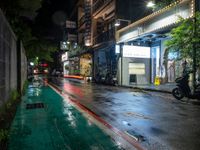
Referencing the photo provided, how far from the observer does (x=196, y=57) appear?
13.9 metres

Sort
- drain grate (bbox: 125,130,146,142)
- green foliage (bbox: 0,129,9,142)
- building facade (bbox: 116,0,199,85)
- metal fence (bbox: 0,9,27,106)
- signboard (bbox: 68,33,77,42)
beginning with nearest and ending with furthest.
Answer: green foliage (bbox: 0,129,9,142)
drain grate (bbox: 125,130,146,142)
metal fence (bbox: 0,9,27,106)
building facade (bbox: 116,0,199,85)
signboard (bbox: 68,33,77,42)

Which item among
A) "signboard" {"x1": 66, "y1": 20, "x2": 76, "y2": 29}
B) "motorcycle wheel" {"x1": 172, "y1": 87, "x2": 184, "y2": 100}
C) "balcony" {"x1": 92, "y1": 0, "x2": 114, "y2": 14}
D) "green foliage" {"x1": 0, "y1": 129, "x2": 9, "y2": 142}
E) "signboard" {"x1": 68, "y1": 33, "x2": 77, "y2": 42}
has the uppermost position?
"signboard" {"x1": 66, "y1": 20, "x2": 76, "y2": 29}

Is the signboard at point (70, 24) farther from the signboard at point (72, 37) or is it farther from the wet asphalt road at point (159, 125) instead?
the wet asphalt road at point (159, 125)

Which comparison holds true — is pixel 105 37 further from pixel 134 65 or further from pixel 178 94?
pixel 178 94

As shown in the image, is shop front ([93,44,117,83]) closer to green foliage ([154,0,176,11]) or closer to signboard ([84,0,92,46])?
signboard ([84,0,92,46])

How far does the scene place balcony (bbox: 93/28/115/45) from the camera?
28072 millimetres

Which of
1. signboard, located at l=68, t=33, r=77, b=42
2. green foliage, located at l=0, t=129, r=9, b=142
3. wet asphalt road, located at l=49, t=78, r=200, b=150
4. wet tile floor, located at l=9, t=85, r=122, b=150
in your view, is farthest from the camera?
signboard, located at l=68, t=33, r=77, b=42

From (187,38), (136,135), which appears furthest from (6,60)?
(187,38)

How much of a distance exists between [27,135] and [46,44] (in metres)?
20.1

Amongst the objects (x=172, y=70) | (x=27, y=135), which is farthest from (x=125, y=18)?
(x=27, y=135)

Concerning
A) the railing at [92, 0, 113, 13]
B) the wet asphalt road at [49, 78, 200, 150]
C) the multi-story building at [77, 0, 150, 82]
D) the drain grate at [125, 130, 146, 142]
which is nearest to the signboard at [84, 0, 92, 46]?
the multi-story building at [77, 0, 150, 82]

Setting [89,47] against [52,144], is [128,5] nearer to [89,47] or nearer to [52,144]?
[89,47]

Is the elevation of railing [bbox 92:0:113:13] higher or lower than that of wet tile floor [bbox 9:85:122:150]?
higher

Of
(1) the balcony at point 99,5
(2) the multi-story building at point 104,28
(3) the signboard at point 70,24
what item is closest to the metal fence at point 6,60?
(2) the multi-story building at point 104,28
